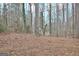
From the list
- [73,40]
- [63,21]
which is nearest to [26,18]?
[63,21]

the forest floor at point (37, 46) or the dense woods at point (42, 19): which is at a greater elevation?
the dense woods at point (42, 19)

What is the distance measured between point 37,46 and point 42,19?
0.20m

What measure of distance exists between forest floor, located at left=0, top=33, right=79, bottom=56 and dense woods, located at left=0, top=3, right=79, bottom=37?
4cm

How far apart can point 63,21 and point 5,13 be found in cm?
42

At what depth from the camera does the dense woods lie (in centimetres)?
99

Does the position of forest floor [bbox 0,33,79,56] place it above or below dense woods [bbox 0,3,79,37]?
below

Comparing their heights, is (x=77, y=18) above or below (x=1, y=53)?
above

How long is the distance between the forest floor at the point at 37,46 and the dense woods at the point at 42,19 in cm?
4

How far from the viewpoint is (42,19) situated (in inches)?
39.4

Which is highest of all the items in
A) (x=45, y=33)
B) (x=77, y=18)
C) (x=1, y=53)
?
(x=77, y=18)

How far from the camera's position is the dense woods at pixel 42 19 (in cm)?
Answer: 99

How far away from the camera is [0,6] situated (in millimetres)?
997

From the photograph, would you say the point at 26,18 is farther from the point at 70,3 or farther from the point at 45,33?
the point at 70,3

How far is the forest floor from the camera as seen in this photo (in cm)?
99
